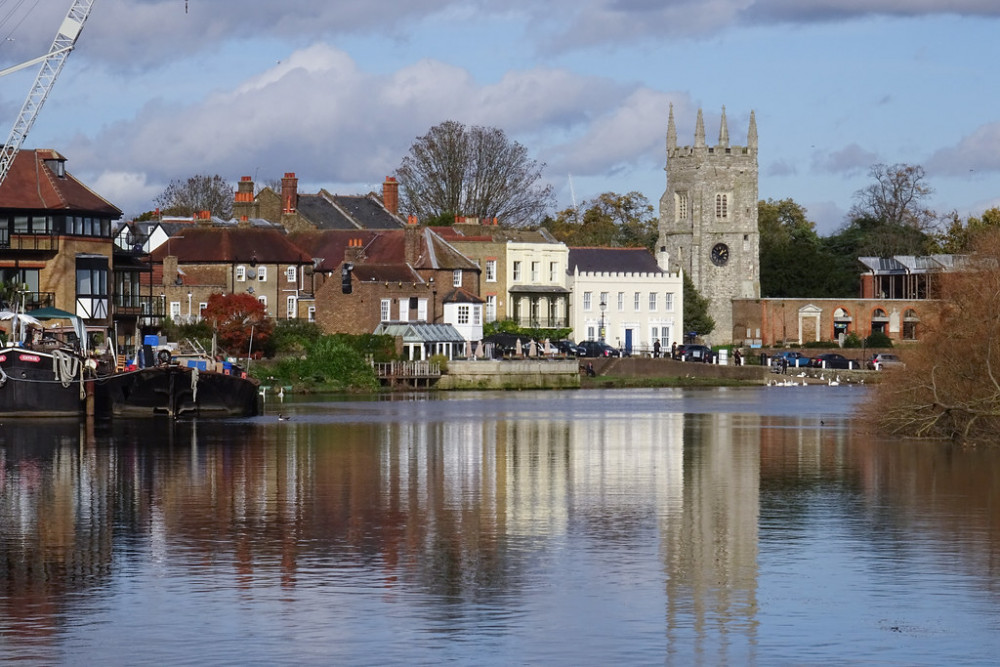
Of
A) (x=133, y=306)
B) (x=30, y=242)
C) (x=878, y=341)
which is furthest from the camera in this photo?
(x=878, y=341)

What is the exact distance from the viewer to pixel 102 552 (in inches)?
1063

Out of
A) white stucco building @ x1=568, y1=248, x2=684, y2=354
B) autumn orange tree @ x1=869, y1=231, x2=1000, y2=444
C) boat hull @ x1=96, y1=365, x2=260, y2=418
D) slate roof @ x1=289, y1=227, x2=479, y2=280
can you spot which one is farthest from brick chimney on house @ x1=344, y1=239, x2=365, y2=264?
autumn orange tree @ x1=869, y1=231, x2=1000, y2=444

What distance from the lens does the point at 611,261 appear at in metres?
118

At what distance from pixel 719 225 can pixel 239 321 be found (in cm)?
5068

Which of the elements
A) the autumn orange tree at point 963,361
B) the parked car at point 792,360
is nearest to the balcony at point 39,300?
the autumn orange tree at point 963,361

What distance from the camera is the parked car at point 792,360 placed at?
115 m

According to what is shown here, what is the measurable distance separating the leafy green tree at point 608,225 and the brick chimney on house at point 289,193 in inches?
1379

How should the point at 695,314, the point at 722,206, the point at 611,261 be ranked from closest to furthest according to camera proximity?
the point at 611,261 → the point at 695,314 → the point at 722,206

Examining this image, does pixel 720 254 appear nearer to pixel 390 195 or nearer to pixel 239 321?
pixel 390 195

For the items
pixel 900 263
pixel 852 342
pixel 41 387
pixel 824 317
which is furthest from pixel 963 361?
pixel 900 263

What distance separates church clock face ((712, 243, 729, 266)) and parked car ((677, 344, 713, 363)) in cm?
1458

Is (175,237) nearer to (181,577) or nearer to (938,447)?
(938,447)

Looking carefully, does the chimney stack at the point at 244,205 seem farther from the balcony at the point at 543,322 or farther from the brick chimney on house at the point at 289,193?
the balcony at the point at 543,322

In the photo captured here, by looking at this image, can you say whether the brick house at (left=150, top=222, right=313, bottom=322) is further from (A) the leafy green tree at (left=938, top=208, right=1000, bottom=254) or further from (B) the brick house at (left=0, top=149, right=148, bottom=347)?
(A) the leafy green tree at (left=938, top=208, right=1000, bottom=254)
